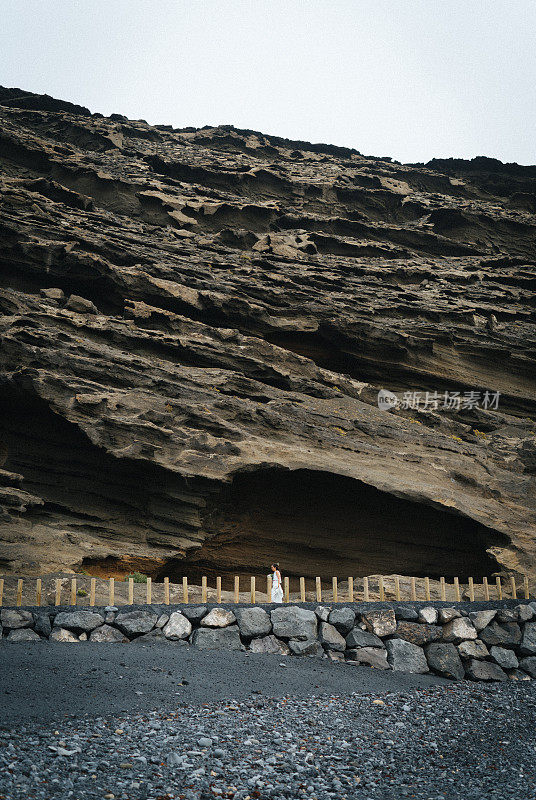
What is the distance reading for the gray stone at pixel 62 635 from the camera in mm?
12617

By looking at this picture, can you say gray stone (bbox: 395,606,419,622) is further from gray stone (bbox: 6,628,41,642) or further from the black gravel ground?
gray stone (bbox: 6,628,41,642)

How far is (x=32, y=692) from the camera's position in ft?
31.9

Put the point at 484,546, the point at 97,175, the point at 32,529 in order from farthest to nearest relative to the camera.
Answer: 1. the point at 97,175
2. the point at 484,546
3. the point at 32,529

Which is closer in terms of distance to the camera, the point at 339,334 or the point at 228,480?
the point at 228,480

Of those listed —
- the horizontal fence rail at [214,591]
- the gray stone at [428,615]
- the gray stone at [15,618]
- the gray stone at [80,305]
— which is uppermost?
the gray stone at [80,305]

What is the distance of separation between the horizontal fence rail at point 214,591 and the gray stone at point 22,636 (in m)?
0.94

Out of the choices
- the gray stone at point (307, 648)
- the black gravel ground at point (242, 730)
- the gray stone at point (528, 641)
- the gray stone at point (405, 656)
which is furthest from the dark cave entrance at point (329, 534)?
the black gravel ground at point (242, 730)

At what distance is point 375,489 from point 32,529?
1209cm

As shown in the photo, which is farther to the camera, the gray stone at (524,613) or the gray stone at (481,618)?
the gray stone at (524,613)

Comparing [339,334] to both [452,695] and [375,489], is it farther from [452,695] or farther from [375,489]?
[452,695]

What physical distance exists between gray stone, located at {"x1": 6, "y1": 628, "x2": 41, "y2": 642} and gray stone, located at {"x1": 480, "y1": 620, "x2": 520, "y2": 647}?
36.3ft

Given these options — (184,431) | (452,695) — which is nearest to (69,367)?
(184,431)

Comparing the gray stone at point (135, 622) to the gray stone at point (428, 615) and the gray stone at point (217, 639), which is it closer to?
the gray stone at point (217, 639)

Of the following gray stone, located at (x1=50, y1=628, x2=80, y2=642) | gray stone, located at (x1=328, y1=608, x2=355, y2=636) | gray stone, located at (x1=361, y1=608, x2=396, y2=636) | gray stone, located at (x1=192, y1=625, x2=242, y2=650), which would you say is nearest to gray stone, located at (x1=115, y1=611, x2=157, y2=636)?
gray stone, located at (x1=50, y1=628, x2=80, y2=642)
